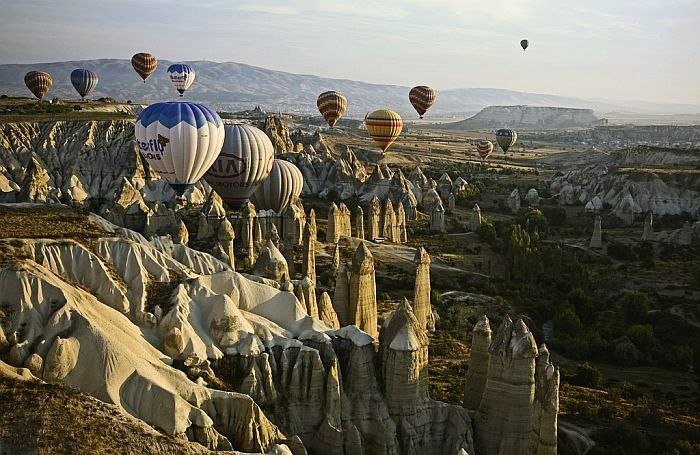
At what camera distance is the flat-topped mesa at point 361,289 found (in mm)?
21406

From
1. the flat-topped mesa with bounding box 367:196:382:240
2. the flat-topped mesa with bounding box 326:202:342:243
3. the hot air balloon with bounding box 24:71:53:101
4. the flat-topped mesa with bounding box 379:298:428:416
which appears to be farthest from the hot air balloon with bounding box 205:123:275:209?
the hot air balloon with bounding box 24:71:53:101

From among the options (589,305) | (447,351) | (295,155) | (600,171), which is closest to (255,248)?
(447,351)

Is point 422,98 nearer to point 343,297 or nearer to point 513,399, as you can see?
point 343,297

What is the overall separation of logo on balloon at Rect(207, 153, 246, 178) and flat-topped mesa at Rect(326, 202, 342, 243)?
346 inches

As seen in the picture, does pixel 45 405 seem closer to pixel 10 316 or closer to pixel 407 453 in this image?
pixel 10 316

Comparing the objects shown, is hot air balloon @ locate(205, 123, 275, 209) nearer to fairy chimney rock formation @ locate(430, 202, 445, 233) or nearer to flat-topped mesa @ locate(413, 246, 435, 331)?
flat-topped mesa @ locate(413, 246, 435, 331)

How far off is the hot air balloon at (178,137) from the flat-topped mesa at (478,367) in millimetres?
15293

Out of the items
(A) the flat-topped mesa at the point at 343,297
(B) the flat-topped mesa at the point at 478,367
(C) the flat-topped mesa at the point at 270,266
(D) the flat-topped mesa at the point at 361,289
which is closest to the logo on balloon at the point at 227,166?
(C) the flat-topped mesa at the point at 270,266

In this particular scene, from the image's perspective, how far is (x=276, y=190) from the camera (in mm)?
39969

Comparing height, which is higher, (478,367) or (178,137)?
(178,137)

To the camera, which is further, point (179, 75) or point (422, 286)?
point (179, 75)

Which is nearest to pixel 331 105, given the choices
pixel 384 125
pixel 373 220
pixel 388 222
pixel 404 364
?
pixel 384 125

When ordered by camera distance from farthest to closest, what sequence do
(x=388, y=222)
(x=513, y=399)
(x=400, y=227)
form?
(x=400, y=227) → (x=388, y=222) → (x=513, y=399)

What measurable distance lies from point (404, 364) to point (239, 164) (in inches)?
796
